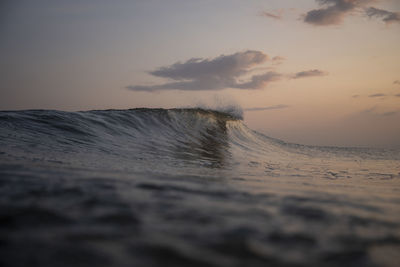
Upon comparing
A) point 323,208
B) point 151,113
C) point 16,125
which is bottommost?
point 323,208

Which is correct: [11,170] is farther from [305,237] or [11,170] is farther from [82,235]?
[305,237]

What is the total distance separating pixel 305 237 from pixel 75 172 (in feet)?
6.48

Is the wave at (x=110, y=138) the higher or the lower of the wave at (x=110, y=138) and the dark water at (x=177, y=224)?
the higher

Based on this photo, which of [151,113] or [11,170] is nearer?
[11,170]

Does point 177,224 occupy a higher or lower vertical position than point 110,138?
lower

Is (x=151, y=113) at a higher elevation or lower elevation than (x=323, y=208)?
higher

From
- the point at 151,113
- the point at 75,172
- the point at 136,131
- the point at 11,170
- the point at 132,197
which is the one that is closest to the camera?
the point at 132,197

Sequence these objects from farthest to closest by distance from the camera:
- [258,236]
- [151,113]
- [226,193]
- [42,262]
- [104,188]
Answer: [151,113], [226,193], [104,188], [258,236], [42,262]

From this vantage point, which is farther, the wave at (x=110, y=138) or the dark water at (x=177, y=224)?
the wave at (x=110, y=138)

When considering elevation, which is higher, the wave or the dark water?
the wave

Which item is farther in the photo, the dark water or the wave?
the wave

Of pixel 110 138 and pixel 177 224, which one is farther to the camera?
pixel 110 138

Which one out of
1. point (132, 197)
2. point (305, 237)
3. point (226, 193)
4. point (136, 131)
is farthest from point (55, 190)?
point (136, 131)

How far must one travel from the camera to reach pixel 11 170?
2.21 metres
